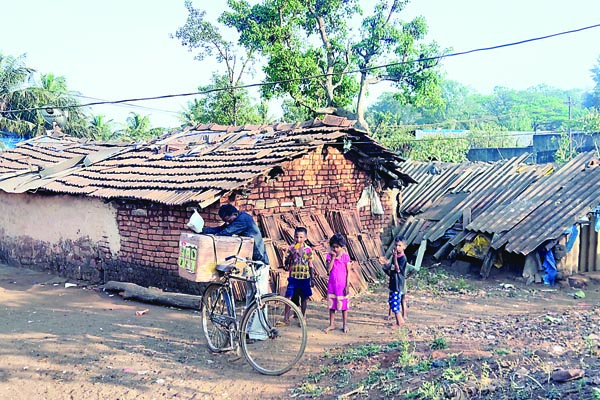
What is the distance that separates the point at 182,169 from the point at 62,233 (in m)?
3.33

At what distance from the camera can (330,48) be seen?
2370 cm

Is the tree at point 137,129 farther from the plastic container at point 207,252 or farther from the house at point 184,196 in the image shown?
the plastic container at point 207,252

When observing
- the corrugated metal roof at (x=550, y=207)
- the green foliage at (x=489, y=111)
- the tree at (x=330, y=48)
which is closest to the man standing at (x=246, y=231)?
the corrugated metal roof at (x=550, y=207)

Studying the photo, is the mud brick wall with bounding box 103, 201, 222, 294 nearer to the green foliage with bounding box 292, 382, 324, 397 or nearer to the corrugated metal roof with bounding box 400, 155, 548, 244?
the green foliage with bounding box 292, 382, 324, 397

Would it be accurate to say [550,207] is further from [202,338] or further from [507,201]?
[202,338]

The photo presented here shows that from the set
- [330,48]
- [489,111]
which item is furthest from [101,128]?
[489,111]

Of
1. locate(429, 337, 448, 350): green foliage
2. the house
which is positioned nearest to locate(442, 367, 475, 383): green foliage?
locate(429, 337, 448, 350): green foliage

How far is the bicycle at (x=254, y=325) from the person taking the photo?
5742 millimetres

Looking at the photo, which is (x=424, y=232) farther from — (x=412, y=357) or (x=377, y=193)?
(x=412, y=357)

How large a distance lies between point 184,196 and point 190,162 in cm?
198

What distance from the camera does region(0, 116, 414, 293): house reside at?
9.46 meters

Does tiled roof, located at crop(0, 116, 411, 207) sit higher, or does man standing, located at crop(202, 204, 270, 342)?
tiled roof, located at crop(0, 116, 411, 207)

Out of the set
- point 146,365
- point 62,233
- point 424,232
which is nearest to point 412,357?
point 146,365

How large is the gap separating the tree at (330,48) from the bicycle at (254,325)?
16938 mm
